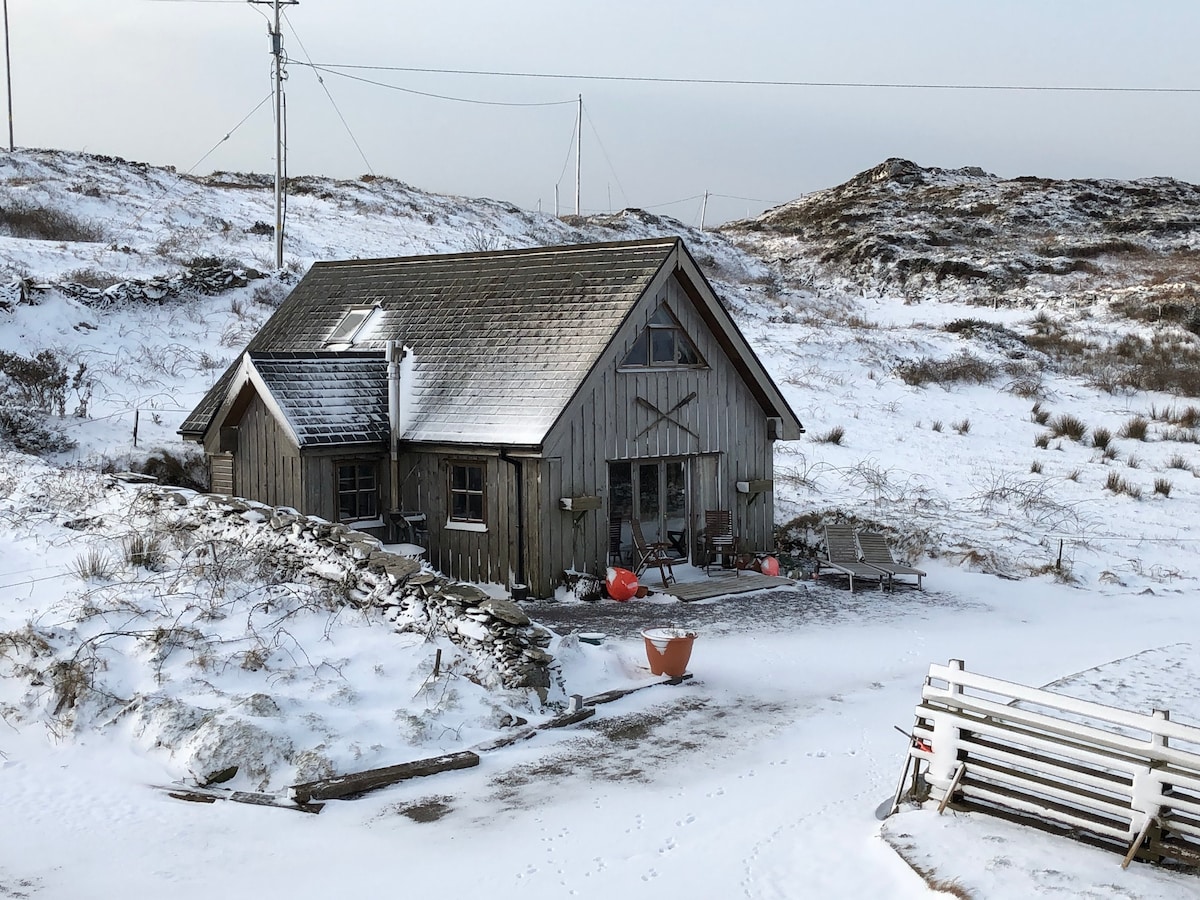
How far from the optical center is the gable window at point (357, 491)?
18.1 m

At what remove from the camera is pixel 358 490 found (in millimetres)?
18203

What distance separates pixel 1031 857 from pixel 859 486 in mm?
17001

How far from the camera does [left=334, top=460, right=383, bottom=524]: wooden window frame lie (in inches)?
706

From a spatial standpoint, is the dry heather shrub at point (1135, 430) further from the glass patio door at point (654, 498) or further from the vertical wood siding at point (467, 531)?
the vertical wood siding at point (467, 531)

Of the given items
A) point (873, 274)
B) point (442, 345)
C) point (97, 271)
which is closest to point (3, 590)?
point (442, 345)

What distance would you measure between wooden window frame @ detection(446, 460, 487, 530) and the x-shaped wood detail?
2634mm

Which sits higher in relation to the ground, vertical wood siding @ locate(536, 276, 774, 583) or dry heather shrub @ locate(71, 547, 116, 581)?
vertical wood siding @ locate(536, 276, 774, 583)

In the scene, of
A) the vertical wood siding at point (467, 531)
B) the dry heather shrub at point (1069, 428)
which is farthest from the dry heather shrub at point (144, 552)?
the dry heather shrub at point (1069, 428)

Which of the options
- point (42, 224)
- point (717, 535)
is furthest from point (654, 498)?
point (42, 224)

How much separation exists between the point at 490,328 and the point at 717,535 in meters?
5.19

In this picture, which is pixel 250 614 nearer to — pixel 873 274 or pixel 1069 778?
pixel 1069 778

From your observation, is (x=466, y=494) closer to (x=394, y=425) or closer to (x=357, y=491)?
(x=394, y=425)

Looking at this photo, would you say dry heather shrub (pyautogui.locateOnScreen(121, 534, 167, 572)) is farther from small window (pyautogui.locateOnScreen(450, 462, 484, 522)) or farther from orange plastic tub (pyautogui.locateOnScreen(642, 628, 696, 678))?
orange plastic tub (pyautogui.locateOnScreen(642, 628, 696, 678))

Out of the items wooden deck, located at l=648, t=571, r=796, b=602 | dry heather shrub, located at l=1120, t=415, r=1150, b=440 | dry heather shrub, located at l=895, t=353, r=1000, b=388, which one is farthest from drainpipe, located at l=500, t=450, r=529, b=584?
dry heather shrub, located at l=895, t=353, r=1000, b=388
